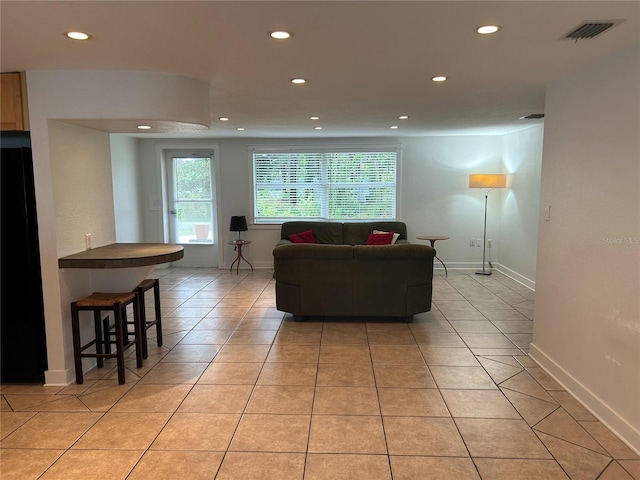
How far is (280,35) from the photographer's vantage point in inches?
88.7

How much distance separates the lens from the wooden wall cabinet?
299cm

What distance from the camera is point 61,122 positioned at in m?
3.16

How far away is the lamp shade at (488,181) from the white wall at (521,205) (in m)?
0.18

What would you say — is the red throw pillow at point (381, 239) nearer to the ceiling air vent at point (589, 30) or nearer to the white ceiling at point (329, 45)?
the white ceiling at point (329, 45)

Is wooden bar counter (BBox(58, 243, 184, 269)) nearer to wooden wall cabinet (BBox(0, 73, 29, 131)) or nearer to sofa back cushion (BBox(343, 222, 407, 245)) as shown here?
wooden wall cabinet (BBox(0, 73, 29, 131))

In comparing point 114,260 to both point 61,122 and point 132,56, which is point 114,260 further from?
point 132,56

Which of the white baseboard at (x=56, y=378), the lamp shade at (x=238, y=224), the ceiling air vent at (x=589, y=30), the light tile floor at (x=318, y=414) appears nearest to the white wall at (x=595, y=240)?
the light tile floor at (x=318, y=414)

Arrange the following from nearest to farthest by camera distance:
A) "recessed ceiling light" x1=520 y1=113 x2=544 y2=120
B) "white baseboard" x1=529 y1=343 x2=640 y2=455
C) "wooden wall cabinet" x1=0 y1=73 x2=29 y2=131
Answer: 1. "white baseboard" x1=529 y1=343 x2=640 y2=455
2. "wooden wall cabinet" x1=0 y1=73 x2=29 y2=131
3. "recessed ceiling light" x1=520 y1=113 x2=544 y2=120

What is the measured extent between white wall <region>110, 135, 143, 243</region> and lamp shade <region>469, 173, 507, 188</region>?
5.46 metres

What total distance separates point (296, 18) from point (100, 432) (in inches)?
100

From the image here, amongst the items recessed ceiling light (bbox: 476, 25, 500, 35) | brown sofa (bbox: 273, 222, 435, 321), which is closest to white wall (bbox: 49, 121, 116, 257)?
brown sofa (bbox: 273, 222, 435, 321)

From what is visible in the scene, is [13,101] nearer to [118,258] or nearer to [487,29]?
[118,258]

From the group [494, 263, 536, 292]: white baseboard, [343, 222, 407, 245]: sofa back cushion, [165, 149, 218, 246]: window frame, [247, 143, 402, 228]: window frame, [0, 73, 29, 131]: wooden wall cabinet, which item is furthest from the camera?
[165, 149, 218, 246]: window frame

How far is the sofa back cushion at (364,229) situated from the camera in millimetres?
7039
